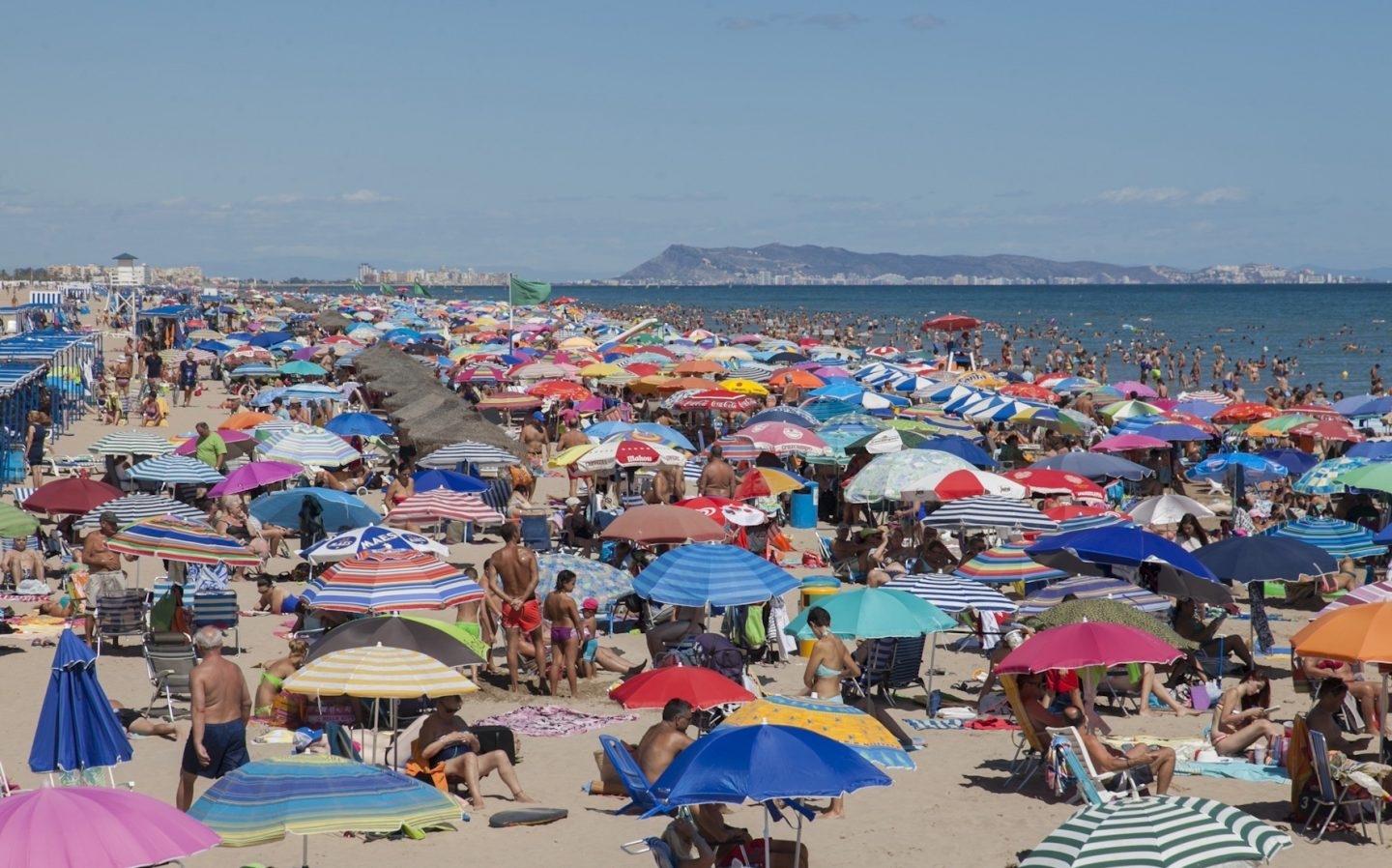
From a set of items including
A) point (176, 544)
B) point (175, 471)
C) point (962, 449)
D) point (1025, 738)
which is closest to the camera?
point (1025, 738)

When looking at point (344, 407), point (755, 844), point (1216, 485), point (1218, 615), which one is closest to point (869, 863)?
point (755, 844)

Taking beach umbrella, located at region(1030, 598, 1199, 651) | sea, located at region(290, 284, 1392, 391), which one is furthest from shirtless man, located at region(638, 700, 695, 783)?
sea, located at region(290, 284, 1392, 391)

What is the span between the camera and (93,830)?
15.8 ft

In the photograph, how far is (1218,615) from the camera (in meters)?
12.2

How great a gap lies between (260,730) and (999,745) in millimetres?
4591

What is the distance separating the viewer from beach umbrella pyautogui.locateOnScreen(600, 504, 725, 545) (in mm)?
12906

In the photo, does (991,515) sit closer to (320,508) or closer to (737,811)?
(737,811)

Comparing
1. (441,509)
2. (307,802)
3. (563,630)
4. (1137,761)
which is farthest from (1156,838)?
(441,509)

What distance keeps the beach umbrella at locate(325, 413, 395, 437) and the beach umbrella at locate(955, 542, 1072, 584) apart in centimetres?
1207

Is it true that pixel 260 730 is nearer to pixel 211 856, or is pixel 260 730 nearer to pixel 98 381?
pixel 211 856

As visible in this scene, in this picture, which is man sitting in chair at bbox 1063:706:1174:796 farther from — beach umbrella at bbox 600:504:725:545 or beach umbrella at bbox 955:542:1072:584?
beach umbrella at bbox 600:504:725:545

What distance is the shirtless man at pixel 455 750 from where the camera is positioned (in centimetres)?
824

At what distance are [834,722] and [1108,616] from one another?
2.82 meters

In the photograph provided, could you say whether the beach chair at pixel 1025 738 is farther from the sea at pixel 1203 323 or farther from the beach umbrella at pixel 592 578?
the sea at pixel 1203 323
